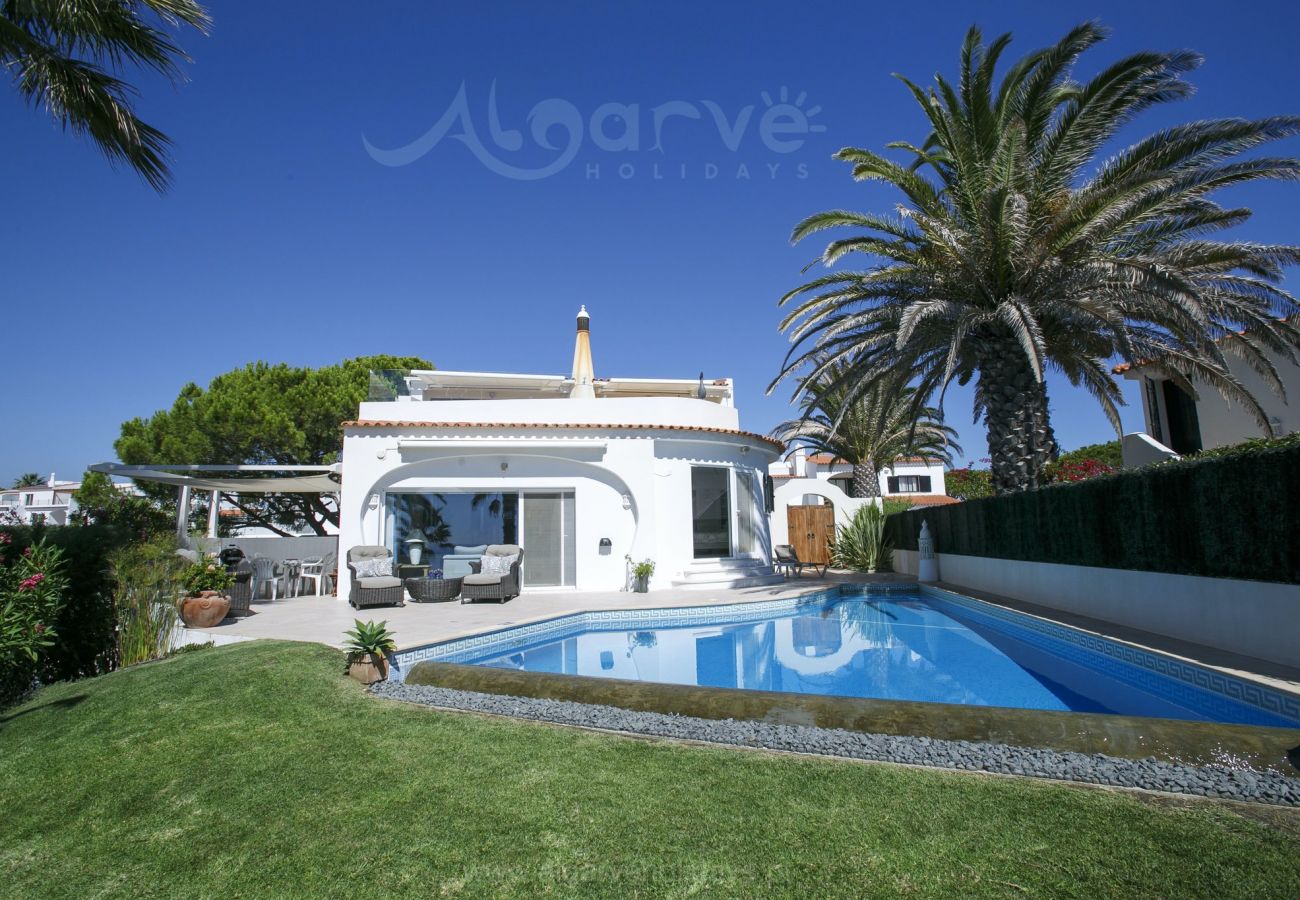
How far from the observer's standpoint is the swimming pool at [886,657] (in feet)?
25.3

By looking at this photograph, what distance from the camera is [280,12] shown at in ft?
42.6

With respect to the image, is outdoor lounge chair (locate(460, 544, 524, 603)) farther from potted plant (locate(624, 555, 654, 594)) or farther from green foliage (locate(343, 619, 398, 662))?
green foliage (locate(343, 619, 398, 662))

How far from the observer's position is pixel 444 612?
1405 cm

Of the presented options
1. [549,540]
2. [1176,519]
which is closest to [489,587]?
[549,540]

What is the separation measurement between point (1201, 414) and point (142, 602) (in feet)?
91.0

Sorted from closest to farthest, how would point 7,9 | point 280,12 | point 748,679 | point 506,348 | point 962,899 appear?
point 962,899
point 7,9
point 748,679
point 280,12
point 506,348

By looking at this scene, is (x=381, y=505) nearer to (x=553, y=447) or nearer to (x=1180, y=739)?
(x=553, y=447)

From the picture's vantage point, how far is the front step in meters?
18.2

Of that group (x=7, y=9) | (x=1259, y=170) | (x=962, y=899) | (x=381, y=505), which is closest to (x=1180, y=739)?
(x=962, y=899)

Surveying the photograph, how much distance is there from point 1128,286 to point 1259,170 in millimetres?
2359

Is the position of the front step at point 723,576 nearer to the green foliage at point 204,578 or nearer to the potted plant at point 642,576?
the potted plant at point 642,576

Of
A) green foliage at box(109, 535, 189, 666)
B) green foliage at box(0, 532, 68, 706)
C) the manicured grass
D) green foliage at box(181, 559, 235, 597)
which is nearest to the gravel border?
the manicured grass

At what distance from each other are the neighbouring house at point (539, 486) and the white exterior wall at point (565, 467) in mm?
27

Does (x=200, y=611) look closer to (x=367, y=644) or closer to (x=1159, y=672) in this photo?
(x=367, y=644)
